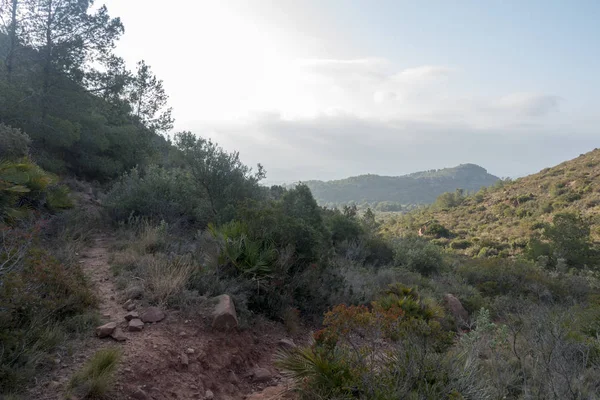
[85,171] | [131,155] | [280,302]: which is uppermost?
[131,155]

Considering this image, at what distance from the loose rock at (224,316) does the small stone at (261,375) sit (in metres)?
0.67

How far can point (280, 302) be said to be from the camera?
5.84 m

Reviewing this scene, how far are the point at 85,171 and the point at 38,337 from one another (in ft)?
38.8

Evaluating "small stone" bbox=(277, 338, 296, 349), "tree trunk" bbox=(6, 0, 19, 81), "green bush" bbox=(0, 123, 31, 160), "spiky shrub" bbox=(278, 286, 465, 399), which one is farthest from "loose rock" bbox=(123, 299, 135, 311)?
"tree trunk" bbox=(6, 0, 19, 81)

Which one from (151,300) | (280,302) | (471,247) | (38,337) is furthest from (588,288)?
(471,247)

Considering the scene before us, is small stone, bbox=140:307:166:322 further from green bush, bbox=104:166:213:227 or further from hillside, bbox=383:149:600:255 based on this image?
hillside, bbox=383:149:600:255

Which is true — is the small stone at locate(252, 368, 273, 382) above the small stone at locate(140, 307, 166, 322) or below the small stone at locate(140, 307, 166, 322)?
below

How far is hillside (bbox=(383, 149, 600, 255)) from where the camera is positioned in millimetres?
27234

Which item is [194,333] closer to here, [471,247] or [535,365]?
[535,365]

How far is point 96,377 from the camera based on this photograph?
308 cm

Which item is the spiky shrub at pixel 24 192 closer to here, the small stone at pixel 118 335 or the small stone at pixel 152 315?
the small stone at pixel 152 315

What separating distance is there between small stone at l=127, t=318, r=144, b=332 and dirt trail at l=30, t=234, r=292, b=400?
0.18 ft

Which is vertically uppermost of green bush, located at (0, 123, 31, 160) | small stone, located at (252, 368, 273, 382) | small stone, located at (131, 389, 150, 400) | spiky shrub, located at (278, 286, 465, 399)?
green bush, located at (0, 123, 31, 160)

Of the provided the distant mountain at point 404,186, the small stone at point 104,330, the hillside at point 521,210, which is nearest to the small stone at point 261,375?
the small stone at point 104,330
